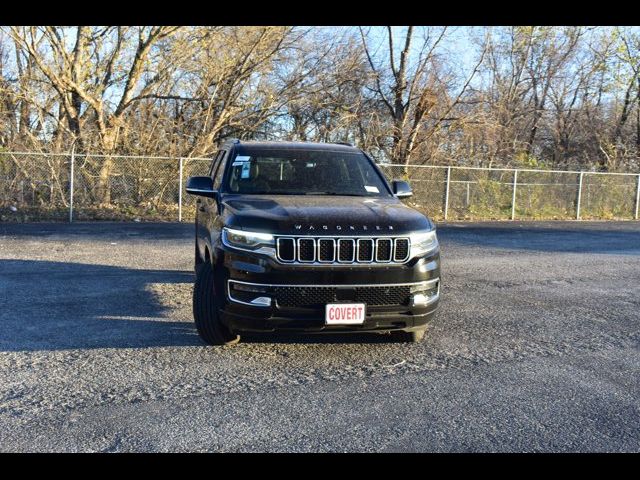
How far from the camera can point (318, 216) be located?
5230mm

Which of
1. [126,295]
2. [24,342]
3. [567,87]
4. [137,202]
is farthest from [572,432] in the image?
[567,87]

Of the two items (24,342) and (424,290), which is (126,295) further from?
(424,290)

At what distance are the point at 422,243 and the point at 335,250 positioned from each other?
2.66ft

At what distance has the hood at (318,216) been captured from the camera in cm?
507

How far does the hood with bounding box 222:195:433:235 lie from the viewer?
507 centimetres

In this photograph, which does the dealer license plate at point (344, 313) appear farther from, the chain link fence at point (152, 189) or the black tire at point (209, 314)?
the chain link fence at point (152, 189)

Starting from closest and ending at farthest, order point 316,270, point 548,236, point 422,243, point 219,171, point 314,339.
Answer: point 316,270 → point 422,243 → point 314,339 → point 219,171 → point 548,236

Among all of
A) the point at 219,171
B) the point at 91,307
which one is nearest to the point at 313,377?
the point at 219,171

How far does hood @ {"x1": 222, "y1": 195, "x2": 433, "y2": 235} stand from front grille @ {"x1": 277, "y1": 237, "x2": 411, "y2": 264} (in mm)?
66

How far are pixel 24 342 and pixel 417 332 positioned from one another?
142 inches

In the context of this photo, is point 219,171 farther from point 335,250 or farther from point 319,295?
point 319,295

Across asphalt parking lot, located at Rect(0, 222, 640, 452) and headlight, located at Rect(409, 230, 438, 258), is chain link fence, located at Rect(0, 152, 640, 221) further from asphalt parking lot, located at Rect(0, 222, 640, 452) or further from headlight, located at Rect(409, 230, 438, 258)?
headlight, located at Rect(409, 230, 438, 258)

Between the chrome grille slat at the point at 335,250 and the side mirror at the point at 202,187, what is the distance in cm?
152

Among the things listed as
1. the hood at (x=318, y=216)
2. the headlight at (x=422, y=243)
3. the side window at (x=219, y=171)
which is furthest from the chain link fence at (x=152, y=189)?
the headlight at (x=422, y=243)
